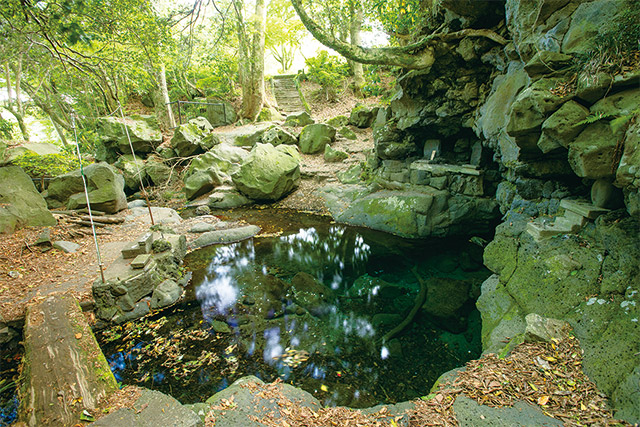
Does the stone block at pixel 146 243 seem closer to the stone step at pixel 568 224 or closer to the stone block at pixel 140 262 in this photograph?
the stone block at pixel 140 262

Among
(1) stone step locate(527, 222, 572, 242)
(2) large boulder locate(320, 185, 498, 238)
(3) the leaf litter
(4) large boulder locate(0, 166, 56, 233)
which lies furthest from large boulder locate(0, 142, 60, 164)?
(1) stone step locate(527, 222, 572, 242)

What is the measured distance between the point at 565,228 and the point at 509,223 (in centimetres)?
120

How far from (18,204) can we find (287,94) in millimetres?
17857

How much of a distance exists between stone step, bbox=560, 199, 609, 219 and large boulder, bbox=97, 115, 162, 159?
15.7 meters

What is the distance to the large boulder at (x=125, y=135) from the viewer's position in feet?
44.4

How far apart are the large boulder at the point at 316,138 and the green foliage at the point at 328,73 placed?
4267mm

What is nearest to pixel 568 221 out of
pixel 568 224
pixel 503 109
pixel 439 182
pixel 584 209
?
pixel 568 224

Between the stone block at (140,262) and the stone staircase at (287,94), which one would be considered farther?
the stone staircase at (287,94)

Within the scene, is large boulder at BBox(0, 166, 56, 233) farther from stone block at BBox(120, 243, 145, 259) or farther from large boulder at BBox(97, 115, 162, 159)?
large boulder at BBox(97, 115, 162, 159)

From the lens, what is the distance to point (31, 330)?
349 cm

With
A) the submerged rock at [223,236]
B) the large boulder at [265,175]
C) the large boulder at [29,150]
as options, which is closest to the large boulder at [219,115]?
the large boulder at [265,175]

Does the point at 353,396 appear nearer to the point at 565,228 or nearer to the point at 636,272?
the point at 636,272

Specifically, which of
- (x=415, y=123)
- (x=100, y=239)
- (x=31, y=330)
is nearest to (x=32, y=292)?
(x=31, y=330)

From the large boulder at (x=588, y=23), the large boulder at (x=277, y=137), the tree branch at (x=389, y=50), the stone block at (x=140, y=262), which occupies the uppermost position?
the tree branch at (x=389, y=50)
